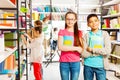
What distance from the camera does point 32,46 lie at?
4465mm

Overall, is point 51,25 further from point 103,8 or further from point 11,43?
point 11,43

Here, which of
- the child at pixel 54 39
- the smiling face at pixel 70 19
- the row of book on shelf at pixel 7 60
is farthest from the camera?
the child at pixel 54 39

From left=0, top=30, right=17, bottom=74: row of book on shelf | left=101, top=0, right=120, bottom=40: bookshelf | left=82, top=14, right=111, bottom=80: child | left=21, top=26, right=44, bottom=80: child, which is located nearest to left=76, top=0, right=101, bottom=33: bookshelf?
left=101, top=0, right=120, bottom=40: bookshelf

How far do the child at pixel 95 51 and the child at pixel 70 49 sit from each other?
0.34ft

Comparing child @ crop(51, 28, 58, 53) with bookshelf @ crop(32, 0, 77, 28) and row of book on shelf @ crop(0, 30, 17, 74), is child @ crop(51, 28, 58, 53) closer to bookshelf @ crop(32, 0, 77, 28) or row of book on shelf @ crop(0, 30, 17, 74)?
bookshelf @ crop(32, 0, 77, 28)

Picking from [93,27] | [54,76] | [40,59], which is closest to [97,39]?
[93,27]

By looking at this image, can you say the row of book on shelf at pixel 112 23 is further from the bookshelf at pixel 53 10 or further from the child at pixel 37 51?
the bookshelf at pixel 53 10

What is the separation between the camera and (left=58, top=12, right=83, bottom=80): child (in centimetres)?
292

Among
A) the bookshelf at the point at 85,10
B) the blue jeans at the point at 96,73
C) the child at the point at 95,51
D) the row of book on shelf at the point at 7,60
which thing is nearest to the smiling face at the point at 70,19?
the child at the point at 95,51

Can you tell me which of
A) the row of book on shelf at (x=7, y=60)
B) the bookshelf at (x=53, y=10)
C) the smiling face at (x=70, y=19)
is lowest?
the row of book on shelf at (x=7, y=60)

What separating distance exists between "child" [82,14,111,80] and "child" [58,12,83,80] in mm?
104

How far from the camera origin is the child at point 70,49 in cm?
292

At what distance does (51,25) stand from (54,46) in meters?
0.73

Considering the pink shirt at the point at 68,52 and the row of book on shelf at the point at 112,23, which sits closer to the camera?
the pink shirt at the point at 68,52
